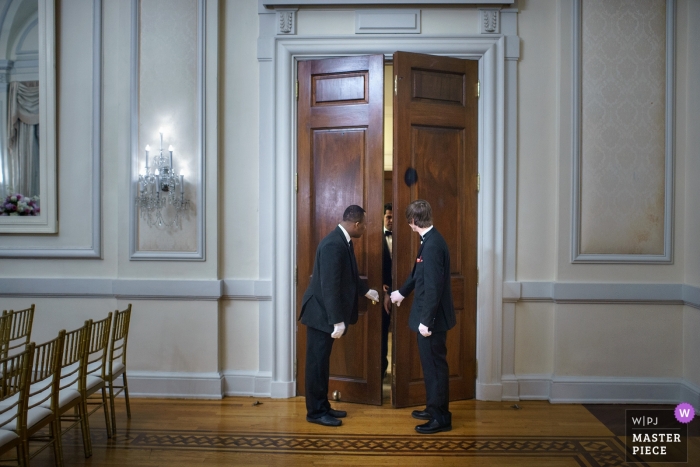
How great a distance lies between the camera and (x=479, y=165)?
15.6 feet

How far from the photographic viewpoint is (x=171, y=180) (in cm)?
471

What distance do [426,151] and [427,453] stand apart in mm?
2254

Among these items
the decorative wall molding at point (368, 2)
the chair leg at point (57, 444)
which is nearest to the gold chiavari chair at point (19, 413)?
the chair leg at point (57, 444)

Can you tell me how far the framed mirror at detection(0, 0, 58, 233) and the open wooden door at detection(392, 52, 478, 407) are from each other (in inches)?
114

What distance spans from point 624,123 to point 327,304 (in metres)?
2.83

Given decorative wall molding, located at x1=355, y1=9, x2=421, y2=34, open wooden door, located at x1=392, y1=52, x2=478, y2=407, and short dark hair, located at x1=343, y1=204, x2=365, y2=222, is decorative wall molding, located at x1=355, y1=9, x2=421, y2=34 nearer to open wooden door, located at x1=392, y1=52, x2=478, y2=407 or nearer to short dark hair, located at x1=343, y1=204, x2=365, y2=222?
open wooden door, located at x1=392, y1=52, x2=478, y2=407

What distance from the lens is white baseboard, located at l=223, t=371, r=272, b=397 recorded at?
4.80 m

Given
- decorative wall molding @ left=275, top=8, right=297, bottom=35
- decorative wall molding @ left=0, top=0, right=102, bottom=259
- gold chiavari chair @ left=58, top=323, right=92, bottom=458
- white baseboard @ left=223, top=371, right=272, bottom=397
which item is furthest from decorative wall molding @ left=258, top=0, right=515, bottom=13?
white baseboard @ left=223, top=371, right=272, bottom=397

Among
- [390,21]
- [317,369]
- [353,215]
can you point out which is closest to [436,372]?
Answer: [317,369]

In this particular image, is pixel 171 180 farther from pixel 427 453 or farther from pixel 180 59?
pixel 427 453

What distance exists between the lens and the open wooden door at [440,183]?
14.8 feet

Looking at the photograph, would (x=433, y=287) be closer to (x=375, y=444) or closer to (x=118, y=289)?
(x=375, y=444)

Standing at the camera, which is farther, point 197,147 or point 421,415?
point 197,147

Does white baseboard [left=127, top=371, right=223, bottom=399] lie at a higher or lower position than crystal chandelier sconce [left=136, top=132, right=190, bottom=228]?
lower
